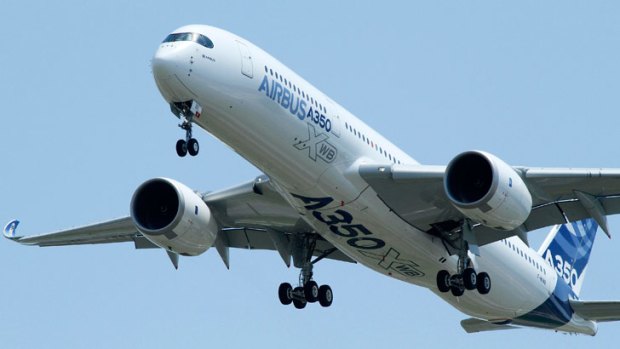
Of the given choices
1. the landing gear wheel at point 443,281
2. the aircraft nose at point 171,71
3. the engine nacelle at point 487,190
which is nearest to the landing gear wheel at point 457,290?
the landing gear wheel at point 443,281

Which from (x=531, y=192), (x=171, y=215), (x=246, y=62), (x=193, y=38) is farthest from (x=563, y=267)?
(x=193, y=38)

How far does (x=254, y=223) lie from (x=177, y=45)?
8.36 m

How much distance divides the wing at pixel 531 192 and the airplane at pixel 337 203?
41mm

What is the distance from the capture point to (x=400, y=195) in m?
33.4

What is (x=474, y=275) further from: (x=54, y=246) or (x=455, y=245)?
(x=54, y=246)

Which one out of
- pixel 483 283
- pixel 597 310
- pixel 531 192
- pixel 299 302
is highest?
pixel 531 192

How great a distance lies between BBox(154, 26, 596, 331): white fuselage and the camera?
99.2 feet

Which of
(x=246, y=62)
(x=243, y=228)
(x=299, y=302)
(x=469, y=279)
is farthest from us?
(x=243, y=228)

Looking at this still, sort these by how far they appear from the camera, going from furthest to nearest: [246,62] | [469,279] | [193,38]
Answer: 1. [469,279]
2. [246,62]
3. [193,38]

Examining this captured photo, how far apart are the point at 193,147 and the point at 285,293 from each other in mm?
8074

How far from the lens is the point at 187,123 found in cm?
3045

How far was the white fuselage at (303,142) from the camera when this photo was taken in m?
30.2

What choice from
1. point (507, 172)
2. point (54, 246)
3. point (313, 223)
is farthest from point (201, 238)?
point (507, 172)

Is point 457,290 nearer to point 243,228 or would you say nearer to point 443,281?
point 443,281
